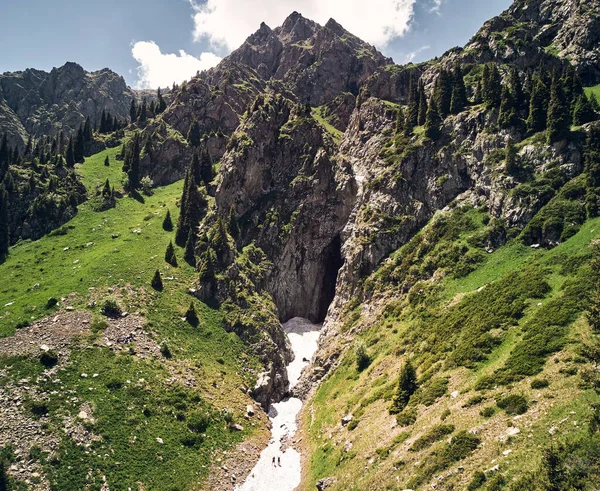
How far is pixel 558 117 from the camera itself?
2667 inches

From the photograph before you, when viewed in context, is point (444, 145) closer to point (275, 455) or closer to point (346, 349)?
point (346, 349)

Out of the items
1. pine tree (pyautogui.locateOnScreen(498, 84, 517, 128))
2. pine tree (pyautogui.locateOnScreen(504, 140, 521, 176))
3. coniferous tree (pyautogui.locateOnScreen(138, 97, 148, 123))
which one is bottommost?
pine tree (pyautogui.locateOnScreen(504, 140, 521, 176))

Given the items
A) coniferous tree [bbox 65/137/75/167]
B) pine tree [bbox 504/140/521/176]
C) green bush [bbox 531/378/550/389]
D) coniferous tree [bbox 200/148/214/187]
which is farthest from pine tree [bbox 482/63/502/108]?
coniferous tree [bbox 65/137/75/167]

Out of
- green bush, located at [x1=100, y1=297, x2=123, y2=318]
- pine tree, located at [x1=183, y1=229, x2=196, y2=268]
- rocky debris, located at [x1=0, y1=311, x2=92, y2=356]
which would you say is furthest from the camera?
pine tree, located at [x1=183, y1=229, x2=196, y2=268]

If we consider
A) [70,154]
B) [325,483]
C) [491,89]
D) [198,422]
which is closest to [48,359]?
[198,422]

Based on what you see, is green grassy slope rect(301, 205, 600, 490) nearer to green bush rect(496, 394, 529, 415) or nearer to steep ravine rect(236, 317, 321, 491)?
green bush rect(496, 394, 529, 415)

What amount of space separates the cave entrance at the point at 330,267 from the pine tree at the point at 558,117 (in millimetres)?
53681

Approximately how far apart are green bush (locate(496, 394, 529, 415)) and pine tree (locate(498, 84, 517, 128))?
223 ft

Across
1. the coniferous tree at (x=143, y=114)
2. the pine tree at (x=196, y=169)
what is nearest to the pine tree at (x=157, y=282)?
the pine tree at (x=196, y=169)

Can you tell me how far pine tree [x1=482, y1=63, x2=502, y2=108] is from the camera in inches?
3247

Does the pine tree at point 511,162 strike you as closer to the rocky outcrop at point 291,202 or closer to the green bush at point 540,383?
the rocky outcrop at point 291,202

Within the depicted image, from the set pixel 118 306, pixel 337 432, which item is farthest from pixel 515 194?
pixel 118 306

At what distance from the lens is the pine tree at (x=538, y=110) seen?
73.5 meters

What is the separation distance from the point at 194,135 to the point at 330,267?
82.2 meters
